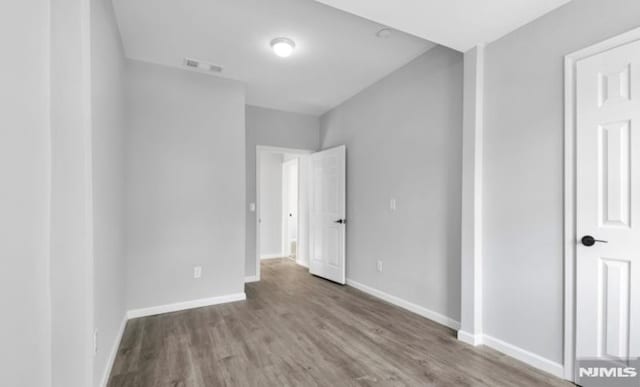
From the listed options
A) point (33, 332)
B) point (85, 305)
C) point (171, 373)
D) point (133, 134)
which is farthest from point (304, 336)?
point (133, 134)

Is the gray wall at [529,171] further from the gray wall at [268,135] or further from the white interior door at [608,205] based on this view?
the gray wall at [268,135]

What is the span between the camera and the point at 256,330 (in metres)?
2.77

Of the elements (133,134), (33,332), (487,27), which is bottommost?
(33,332)

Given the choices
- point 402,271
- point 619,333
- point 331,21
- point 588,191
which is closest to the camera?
point 619,333

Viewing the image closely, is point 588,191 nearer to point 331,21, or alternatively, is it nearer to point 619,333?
point 619,333

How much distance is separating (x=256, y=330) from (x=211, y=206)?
1.53 metres

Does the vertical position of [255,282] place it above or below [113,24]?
below

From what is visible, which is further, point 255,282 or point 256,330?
point 255,282

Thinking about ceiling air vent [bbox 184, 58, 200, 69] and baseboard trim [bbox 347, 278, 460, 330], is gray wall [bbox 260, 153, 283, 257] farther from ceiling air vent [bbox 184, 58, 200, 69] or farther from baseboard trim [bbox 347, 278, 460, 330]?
ceiling air vent [bbox 184, 58, 200, 69]

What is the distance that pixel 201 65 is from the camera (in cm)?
328

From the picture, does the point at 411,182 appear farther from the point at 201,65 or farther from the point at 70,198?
the point at 70,198

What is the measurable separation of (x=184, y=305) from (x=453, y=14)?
3.80m

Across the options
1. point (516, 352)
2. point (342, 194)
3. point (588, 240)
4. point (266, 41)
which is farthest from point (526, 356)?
point (266, 41)

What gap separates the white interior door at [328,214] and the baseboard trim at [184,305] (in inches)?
55.1
